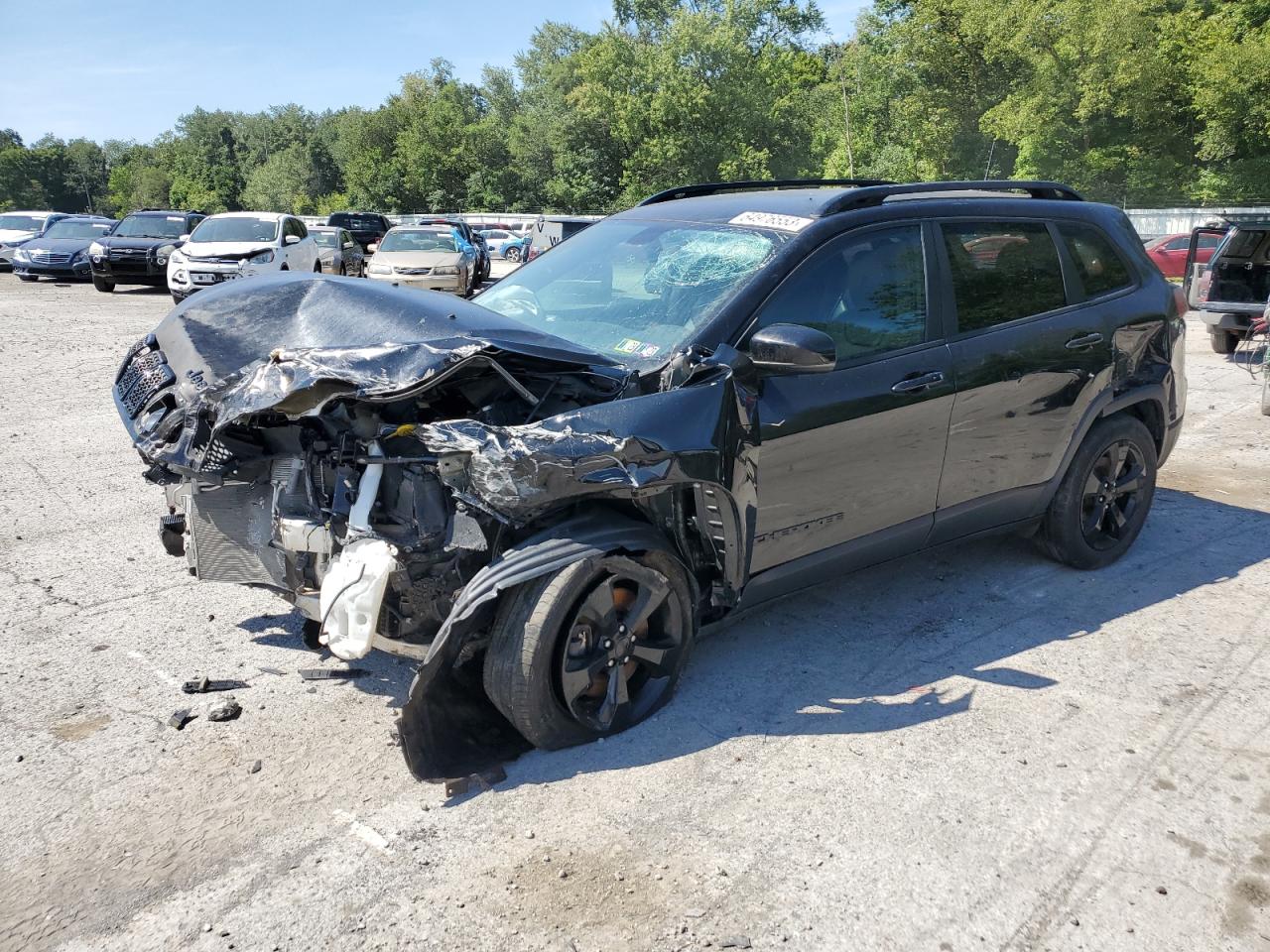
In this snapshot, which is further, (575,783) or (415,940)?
(575,783)

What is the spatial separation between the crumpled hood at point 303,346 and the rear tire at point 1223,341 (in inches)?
491

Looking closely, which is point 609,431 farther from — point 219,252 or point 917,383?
point 219,252

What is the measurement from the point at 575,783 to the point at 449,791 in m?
0.41

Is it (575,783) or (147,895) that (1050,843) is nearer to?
(575,783)

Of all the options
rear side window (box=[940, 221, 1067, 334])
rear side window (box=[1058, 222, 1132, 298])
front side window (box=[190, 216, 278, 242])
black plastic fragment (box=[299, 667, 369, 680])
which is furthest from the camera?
front side window (box=[190, 216, 278, 242])

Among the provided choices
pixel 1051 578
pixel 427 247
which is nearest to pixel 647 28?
pixel 427 247

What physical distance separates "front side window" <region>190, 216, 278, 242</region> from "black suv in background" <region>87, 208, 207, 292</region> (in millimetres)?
1925

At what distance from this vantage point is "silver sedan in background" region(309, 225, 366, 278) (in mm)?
21219

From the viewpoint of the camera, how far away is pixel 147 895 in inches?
108

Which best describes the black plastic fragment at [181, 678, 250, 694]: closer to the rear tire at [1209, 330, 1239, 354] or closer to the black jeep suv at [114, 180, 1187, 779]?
the black jeep suv at [114, 180, 1187, 779]

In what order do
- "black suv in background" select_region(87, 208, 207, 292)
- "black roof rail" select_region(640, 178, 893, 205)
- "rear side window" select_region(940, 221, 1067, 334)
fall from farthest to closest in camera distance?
1. "black suv in background" select_region(87, 208, 207, 292)
2. "black roof rail" select_region(640, 178, 893, 205)
3. "rear side window" select_region(940, 221, 1067, 334)

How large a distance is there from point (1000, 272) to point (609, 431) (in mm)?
2403

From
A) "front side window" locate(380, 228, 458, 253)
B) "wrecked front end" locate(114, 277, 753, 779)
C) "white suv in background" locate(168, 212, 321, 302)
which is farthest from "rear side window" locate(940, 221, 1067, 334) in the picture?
"front side window" locate(380, 228, 458, 253)

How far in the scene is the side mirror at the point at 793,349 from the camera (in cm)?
350
